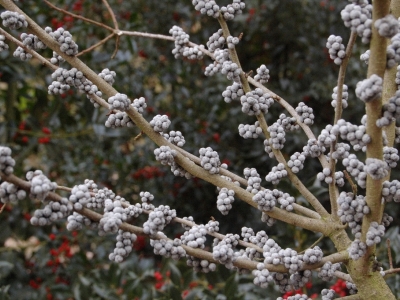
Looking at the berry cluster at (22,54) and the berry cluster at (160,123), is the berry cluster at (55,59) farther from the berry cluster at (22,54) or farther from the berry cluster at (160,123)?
the berry cluster at (160,123)

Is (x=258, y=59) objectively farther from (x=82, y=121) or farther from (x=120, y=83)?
(x=82, y=121)

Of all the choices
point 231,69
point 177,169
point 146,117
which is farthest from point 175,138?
point 146,117

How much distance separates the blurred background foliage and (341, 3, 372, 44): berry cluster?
134 centimetres

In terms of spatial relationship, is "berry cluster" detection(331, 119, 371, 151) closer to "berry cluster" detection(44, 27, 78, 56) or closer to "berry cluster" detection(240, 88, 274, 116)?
"berry cluster" detection(240, 88, 274, 116)

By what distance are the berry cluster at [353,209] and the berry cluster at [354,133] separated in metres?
0.08

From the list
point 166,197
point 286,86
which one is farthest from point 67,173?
point 286,86

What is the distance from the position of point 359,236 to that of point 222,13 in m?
0.49

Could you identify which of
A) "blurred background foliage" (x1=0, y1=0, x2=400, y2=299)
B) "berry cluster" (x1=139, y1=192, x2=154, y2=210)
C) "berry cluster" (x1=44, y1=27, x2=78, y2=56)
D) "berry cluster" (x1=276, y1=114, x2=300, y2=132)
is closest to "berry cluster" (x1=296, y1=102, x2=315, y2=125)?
"berry cluster" (x1=276, y1=114, x2=300, y2=132)

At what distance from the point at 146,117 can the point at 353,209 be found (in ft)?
6.65

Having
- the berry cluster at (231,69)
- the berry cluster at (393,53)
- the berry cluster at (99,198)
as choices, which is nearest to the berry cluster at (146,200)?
the berry cluster at (99,198)

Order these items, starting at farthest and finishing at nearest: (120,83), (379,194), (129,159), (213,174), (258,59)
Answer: (258,59), (129,159), (120,83), (213,174), (379,194)

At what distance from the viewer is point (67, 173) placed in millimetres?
3121

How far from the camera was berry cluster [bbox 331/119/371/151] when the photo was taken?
72 centimetres

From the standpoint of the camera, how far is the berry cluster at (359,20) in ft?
2.20
